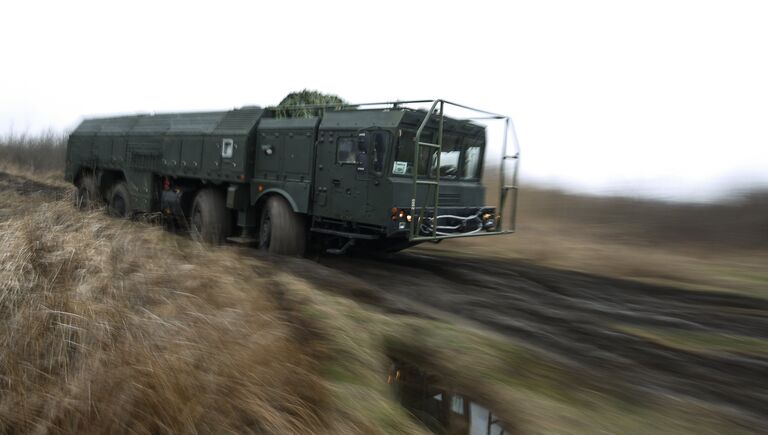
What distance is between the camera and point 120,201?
15.0 metres

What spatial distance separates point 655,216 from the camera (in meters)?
13.6

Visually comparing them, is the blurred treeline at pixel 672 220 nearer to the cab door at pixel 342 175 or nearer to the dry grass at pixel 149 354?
the cab door at pixel 342 175

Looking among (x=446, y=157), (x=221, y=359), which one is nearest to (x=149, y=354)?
(x=221, y=359)

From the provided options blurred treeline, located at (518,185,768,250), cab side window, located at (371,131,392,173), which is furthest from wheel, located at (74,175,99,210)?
blurred treeline, located at (518,185,768,250)

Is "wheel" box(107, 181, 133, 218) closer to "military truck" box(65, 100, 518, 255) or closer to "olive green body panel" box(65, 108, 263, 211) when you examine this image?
"olive green body panel" box(65, 108, 263, 211)

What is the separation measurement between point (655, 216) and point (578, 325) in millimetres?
8944

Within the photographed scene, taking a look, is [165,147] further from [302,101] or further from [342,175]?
[342,175]

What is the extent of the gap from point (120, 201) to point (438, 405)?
13391 mm

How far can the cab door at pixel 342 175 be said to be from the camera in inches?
341

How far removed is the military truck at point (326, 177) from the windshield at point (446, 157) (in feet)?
0.06

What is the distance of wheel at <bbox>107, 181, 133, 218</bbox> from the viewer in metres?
14.4

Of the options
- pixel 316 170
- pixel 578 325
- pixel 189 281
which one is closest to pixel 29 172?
pixel 316 170

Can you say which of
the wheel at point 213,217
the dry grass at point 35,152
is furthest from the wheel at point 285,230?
the dry grass at point 35,152

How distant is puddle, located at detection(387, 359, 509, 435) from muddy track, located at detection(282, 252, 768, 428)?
129cm
